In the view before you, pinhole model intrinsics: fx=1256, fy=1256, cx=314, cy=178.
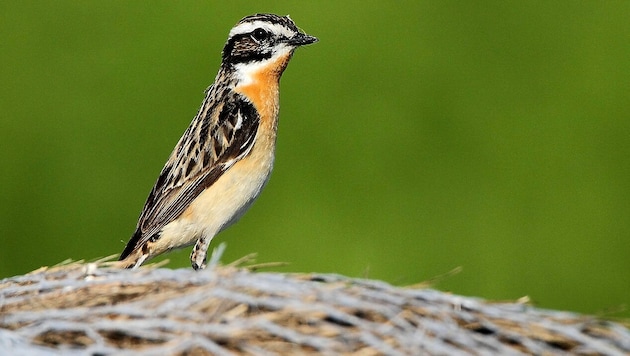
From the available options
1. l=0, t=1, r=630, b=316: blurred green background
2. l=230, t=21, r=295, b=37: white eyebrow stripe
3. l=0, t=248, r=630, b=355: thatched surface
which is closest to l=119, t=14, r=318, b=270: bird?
l=230, t=21, r=295, b=37: white eyebrow stripe

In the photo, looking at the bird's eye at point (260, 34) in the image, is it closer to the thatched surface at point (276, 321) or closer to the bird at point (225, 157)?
the bird at point (225, 157)

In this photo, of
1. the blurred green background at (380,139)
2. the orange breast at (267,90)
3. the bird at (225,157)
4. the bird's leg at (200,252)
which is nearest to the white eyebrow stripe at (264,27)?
the bird at (225,157)

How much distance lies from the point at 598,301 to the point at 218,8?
15.9 feet

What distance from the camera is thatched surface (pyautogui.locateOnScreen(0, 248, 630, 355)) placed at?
13.9 feet

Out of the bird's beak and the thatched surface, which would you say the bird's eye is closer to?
the bird's beak

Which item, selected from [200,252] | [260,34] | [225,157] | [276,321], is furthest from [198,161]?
[276,321]

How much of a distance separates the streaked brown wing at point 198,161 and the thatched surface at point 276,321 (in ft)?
9.61

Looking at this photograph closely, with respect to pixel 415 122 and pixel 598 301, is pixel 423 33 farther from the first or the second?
pixel 598 301

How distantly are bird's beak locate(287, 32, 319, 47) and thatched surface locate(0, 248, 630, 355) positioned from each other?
3383 mm

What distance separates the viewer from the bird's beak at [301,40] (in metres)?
7.94

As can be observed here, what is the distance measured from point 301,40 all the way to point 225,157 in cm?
89

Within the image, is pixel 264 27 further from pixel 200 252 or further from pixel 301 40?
pixel 200 252

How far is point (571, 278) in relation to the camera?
417 inches

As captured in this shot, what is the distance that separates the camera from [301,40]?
796cm
